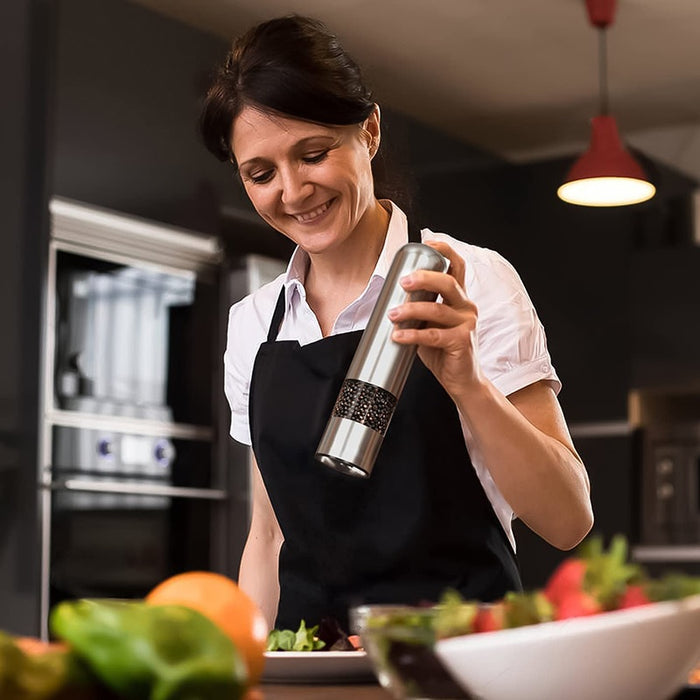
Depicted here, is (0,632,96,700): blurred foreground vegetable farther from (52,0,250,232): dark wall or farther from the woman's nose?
(52,0,250,232): dark wall

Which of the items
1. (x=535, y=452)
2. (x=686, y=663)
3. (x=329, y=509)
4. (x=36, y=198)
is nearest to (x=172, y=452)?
(x=36, y=198)

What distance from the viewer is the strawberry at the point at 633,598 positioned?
669 millimetres

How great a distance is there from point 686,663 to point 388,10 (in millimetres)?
3317

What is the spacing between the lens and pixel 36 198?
118 inches

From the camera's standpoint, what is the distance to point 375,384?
42.5 inches

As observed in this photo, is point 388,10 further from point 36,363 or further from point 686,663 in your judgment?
point 686,663

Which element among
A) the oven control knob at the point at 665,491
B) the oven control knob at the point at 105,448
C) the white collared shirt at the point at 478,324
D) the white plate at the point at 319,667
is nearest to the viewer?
the white plate at the point at 319,667

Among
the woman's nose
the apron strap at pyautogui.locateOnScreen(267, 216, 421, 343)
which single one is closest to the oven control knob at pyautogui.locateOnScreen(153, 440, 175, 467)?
the apron strap at pyautogui.locateOnScreen(267, 216, 421, 343)

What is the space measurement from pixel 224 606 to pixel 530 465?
0.67 meters

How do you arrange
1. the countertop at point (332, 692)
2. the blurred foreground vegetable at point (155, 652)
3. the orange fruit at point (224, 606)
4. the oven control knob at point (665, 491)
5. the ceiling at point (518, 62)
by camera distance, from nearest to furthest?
the blurred foreground vegetable at point (155, 652) → the orange fruit at point (224, 606) → the countertop at point (332, 692) → the ceiling at point (518, 62) → the oven control knob at point (665, 491)

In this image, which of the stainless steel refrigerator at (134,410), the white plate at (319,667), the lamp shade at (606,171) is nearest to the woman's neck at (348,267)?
the white plate at (319,667)

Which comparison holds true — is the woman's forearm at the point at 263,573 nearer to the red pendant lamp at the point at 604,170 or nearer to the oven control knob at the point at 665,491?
the red pendant lamp at the point at 604,170

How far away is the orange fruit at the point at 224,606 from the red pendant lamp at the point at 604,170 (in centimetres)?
294

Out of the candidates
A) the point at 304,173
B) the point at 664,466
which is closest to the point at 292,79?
the point at 304,173
